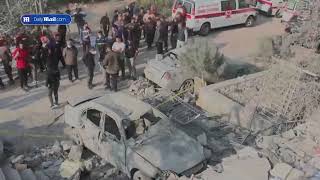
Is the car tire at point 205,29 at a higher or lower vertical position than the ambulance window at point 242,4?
lower

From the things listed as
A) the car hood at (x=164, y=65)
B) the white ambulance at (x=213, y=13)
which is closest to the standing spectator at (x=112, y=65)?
the car hood at (x=164, y=65)

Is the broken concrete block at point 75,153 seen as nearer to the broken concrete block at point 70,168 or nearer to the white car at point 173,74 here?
the broken concrete block at point 70,168

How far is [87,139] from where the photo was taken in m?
12.2

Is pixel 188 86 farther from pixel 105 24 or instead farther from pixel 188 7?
pixel 188 7

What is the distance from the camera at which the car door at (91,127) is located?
38.9 feet

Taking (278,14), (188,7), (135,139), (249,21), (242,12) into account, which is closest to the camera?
(135,139)

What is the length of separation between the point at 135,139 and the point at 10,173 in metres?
2.74

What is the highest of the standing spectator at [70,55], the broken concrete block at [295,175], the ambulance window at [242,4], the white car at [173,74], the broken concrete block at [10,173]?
the ambulance window at [242,4]

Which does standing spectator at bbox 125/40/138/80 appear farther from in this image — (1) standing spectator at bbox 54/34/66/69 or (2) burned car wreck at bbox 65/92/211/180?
(2) burned car wreck at bbox 65/92/211/180

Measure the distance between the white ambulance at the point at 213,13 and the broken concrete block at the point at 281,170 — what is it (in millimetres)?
11266

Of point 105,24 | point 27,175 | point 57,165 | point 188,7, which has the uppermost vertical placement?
point 188,7

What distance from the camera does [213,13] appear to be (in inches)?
836

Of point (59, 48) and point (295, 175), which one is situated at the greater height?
point (59, 48)

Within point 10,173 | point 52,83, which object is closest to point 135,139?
point 10,173
